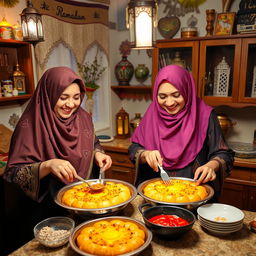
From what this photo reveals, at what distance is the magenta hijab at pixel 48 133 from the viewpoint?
151 centimetres

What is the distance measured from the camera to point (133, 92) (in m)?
3.76

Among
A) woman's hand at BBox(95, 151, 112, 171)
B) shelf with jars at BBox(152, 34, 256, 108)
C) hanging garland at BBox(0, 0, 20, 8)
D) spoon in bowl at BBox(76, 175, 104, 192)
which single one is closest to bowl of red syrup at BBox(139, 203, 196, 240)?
spoon in bowl at BBox(76, 175, 104, 192)

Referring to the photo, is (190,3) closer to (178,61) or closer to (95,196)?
(178,61)

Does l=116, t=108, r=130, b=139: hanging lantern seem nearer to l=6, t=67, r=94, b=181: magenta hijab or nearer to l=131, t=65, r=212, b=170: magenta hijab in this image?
l=131, t=65, r=212, b=170: magenta hijab

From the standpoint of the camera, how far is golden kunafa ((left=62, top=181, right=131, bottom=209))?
47.0 inches

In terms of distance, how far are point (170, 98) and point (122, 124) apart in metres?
1.87

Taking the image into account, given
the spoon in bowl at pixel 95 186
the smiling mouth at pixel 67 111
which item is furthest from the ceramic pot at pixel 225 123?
the spoon in bowl at pixel 95 186

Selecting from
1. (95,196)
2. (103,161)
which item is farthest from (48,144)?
(95,196)

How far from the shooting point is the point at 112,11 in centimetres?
353

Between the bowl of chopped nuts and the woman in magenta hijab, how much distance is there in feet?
2.05

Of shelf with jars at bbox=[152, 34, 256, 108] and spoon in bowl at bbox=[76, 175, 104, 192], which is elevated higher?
shelf with jars at bbox=[152, 34, 256, 108]

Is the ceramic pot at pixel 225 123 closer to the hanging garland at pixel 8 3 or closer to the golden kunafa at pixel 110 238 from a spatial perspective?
the golden kunafa at pixel 110 238

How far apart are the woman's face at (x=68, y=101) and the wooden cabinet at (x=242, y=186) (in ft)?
5.81

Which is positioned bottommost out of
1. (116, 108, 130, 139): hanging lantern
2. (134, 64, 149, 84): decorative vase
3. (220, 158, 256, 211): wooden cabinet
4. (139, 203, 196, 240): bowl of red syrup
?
(220, 158, 256, 211): wooden cabinet
